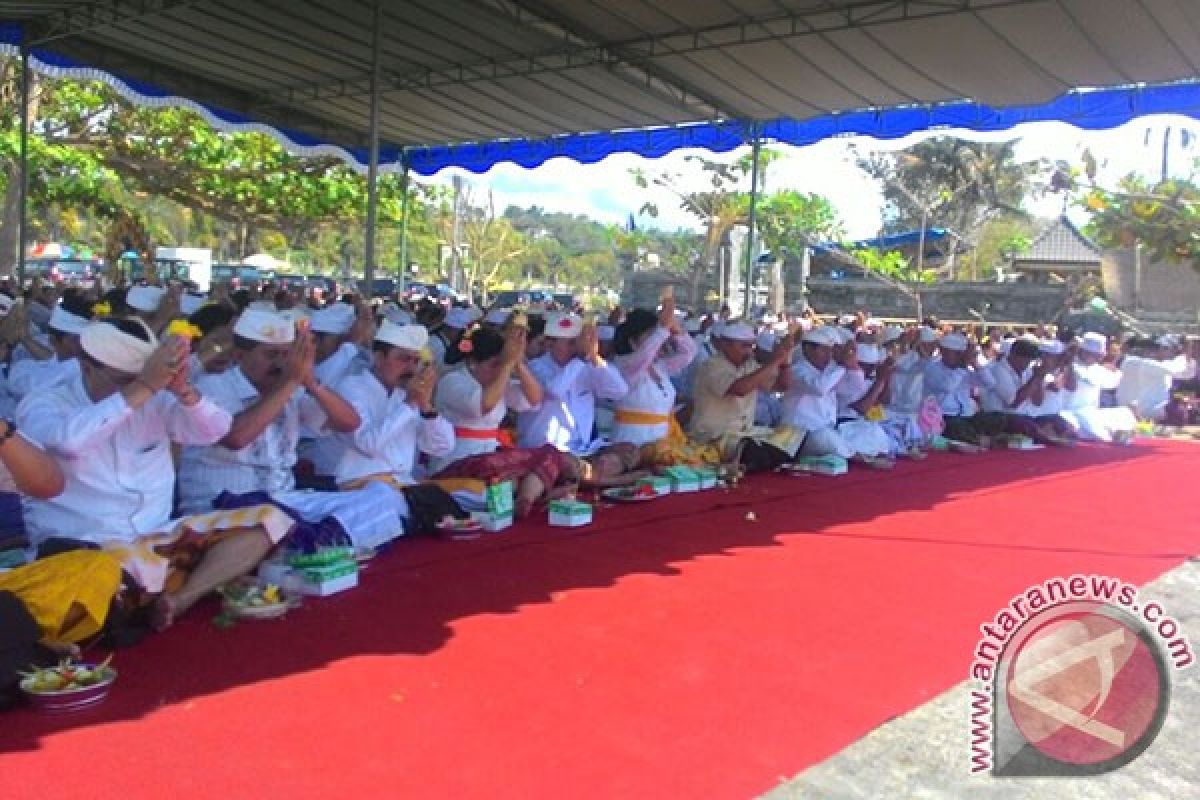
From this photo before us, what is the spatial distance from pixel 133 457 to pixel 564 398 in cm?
276

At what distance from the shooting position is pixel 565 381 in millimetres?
5594

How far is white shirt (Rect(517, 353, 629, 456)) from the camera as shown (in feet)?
18.3

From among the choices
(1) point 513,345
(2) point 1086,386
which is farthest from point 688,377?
(2) point 1086,386

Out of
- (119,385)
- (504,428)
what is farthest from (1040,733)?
(504,428)

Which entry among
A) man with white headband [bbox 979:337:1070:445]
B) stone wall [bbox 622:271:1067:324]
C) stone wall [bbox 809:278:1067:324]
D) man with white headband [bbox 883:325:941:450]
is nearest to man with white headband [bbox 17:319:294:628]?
man with white headband [bbox 883:325:941:450]

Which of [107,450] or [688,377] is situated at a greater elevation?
[688,377]

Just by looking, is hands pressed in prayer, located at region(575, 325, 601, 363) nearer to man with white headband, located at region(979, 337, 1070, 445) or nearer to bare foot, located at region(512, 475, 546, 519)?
bare foot, located at region(512, 475, 546, 519)

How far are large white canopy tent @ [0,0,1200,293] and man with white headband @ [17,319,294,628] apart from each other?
18.9ft

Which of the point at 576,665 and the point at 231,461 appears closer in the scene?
the point at 576,665

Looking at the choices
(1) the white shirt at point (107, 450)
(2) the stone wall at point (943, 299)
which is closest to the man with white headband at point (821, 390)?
(1) the white shirt at point (107, 450)

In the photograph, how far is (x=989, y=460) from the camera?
7.84m

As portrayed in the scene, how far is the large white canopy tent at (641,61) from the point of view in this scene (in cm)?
807

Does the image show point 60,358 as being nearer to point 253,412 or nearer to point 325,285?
point 253,412

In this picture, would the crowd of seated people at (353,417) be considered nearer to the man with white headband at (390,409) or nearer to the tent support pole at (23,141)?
the man with white headband at (390,409)
